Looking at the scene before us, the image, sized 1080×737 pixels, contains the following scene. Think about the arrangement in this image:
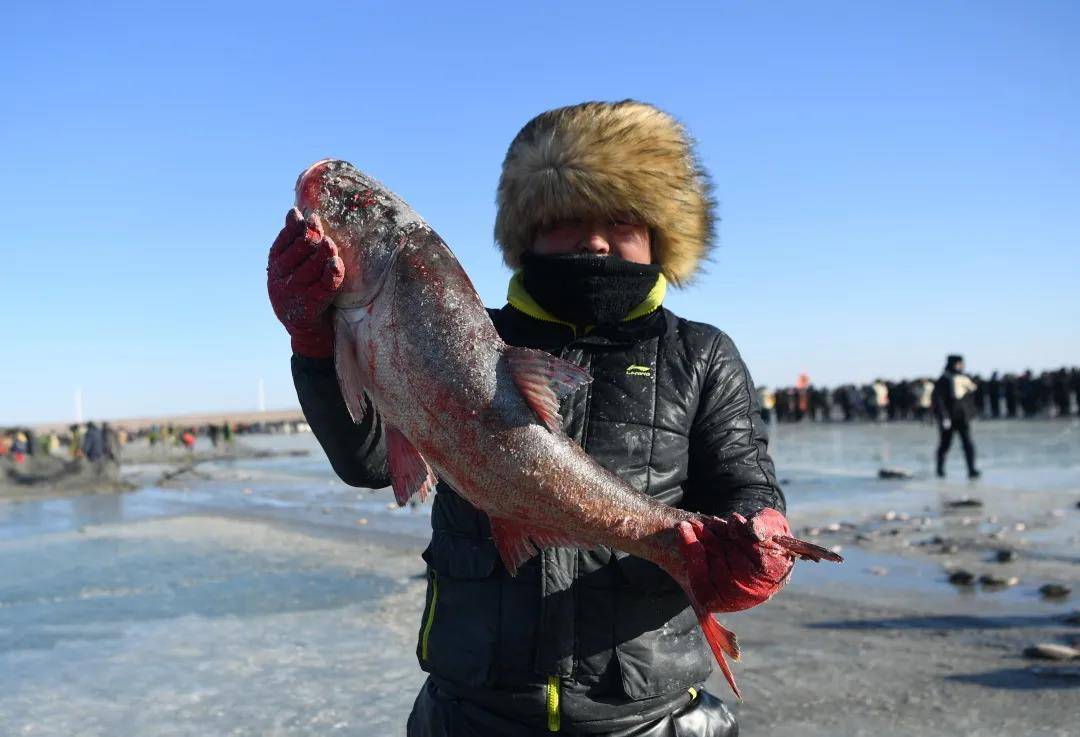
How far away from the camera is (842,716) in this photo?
196 inches

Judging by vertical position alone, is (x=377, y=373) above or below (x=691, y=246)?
below

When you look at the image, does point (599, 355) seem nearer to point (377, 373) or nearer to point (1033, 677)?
point (377, 373)

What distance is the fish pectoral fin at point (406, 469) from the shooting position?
2.39 meters

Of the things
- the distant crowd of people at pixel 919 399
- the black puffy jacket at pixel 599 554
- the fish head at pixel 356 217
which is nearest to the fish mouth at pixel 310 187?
the fish head at pixel 356 217

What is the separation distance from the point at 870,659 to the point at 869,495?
28.7ft

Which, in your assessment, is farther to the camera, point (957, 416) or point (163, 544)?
point (957, 416)

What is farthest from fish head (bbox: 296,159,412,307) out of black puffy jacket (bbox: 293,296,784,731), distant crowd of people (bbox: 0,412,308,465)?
distant crowd of people (bbox: 0,412,308,465)

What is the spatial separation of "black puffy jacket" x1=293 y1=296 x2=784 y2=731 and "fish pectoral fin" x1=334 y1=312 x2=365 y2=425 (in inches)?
5.1

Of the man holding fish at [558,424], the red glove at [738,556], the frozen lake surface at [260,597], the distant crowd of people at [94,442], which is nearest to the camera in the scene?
the red glove at [738,556]

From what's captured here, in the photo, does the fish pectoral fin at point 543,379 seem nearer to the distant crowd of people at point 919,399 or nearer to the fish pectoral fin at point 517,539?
the fish pectoral fin at point 517,539

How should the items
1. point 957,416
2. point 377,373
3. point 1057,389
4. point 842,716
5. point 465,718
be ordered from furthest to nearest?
point 1057,389
point 957,416
point 842,716
point 465,718
point 377,373

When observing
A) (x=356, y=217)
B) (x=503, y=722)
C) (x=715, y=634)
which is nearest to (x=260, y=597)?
(x=503, y=722)

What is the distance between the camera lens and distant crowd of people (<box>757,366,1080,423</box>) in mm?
37250

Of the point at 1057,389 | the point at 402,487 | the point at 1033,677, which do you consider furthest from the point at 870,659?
the point at 1057,389
